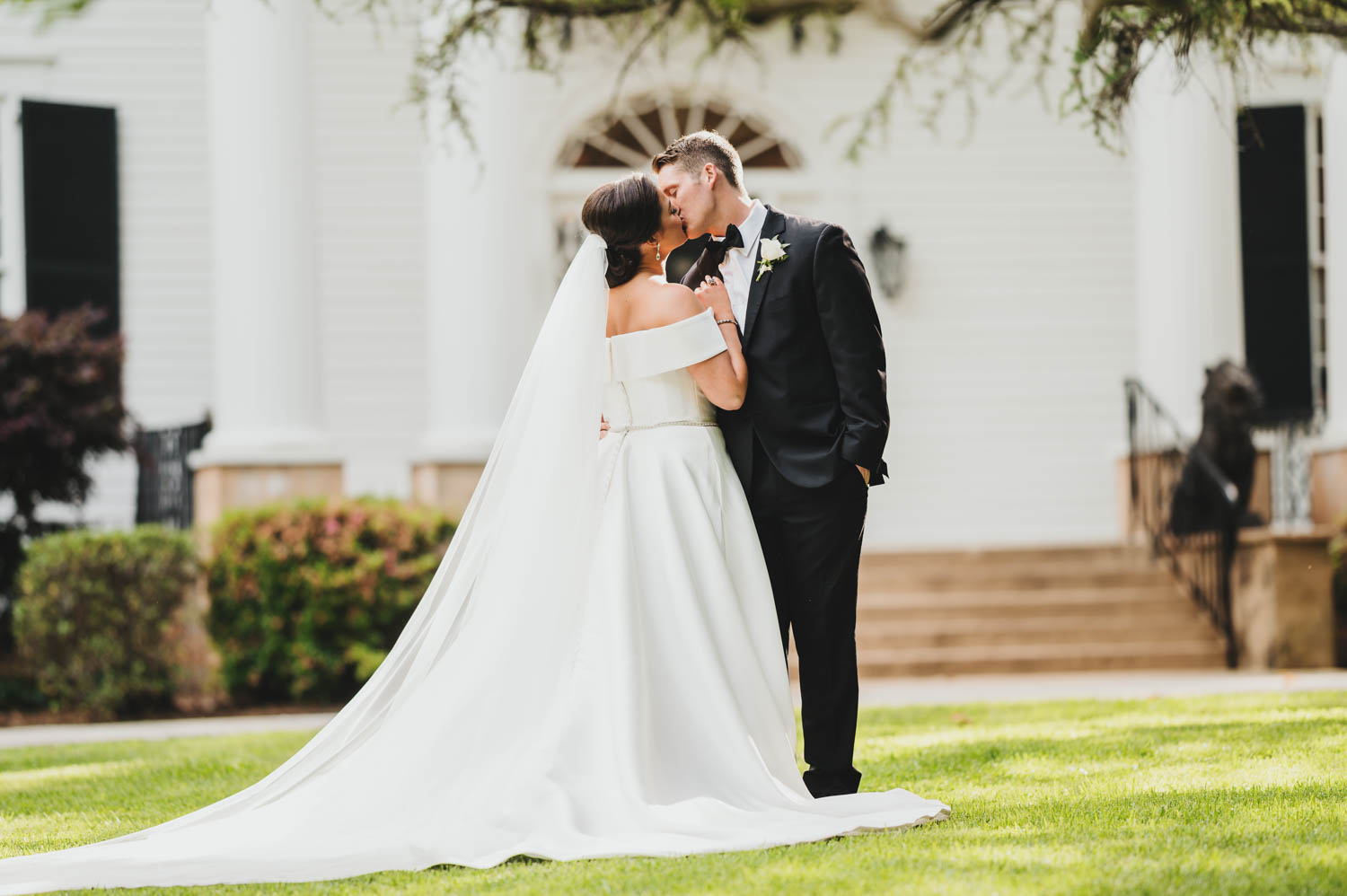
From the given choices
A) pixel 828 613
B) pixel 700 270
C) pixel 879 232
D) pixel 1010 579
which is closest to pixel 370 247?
pixel 879 232

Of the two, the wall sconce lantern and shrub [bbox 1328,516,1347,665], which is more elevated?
the wall sconce lantern

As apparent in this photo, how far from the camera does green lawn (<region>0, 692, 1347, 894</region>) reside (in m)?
3.99

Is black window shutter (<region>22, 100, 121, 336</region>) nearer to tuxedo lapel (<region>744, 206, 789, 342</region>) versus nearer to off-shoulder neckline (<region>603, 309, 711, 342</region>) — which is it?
off-shoulder neckline (<region>603, 309, 711, 342</region>)

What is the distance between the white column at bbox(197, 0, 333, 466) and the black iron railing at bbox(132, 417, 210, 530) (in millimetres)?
1115

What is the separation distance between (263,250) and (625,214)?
285 inches

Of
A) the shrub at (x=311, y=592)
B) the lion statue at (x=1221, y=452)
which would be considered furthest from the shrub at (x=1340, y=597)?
the shrub at (x=311, y=592)

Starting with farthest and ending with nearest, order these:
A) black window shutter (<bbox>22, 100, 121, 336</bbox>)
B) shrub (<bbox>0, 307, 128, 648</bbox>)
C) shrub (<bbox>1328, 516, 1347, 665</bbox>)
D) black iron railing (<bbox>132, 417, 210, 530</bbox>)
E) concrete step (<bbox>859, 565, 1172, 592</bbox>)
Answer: black window shutter (<bbox>22, 100, 121, 336</bbox>), black iron railing (<bbox>132, 417, 210, 530</bbox>), concrete step (<bbox>859, 565, 1172, 592</bbox>), shrub (<bbox>1328, 516, 1347, 665</bbox>), shrub (<bbox>0, 307, 128, 648</bbox>)

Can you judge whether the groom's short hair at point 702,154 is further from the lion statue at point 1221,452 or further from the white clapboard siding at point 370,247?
the white clapboard siding at point 370,247

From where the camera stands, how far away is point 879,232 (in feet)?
49.4

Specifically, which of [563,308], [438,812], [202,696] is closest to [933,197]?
[202,696]

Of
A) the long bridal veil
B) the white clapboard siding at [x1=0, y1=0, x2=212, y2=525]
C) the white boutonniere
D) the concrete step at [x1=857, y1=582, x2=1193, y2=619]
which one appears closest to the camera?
the long bridal veil

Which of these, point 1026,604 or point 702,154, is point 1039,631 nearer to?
point 1026,604

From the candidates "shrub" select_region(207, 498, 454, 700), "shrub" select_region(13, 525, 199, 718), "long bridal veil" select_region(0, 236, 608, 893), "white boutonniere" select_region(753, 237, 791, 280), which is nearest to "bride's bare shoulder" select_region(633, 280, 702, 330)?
"long bridal veil" select_region(0, 236, 608, 893)

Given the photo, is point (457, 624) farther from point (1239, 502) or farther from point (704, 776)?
point (1239, 502)
